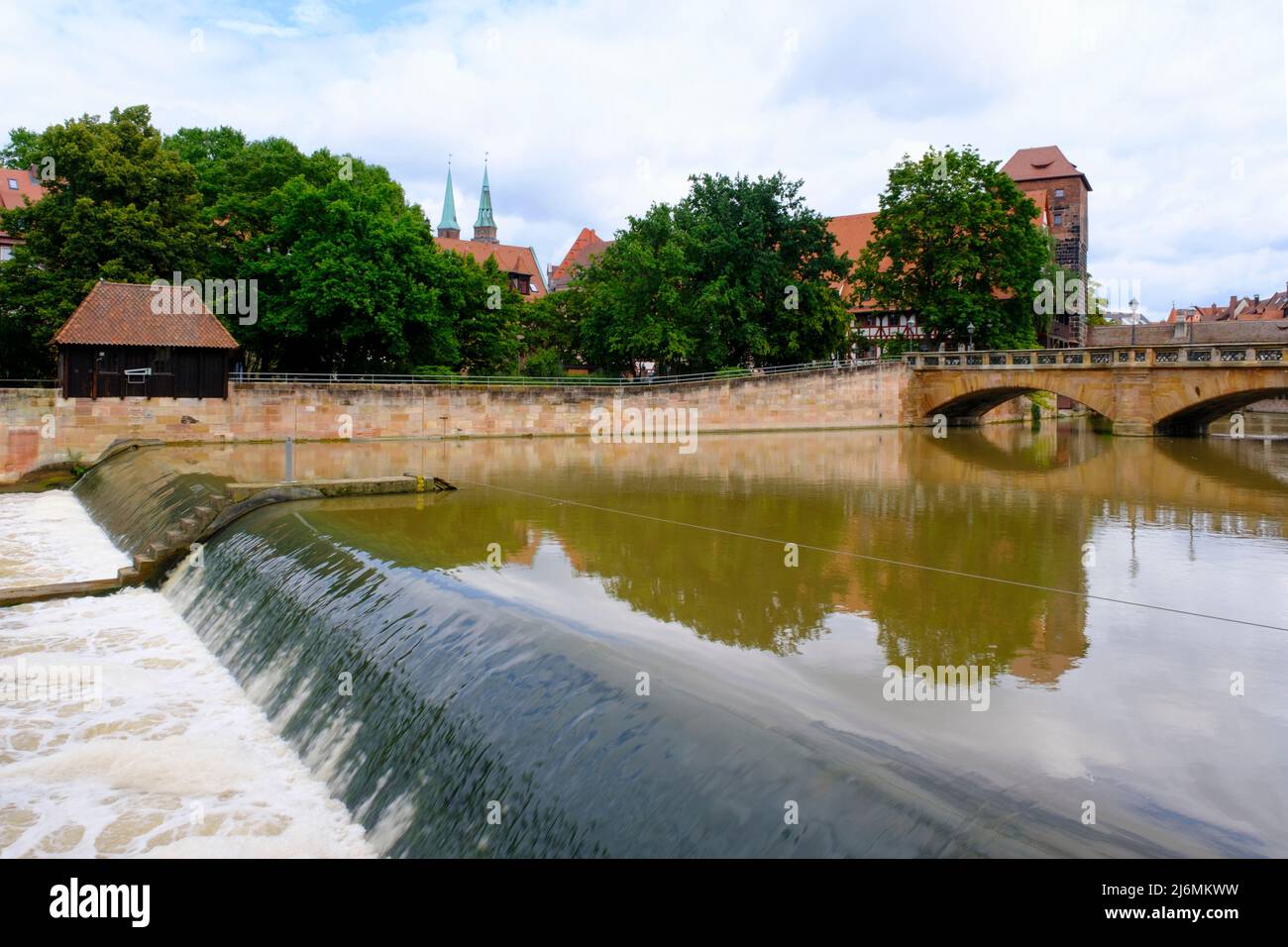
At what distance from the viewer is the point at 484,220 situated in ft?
389

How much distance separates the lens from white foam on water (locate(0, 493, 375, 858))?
243 inches

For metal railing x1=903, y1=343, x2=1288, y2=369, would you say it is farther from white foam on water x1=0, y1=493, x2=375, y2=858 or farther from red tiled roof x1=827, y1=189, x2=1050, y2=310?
white foam on water x1=0, y1=493, x2=375, y2=858

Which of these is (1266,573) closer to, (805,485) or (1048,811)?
(1048,811)

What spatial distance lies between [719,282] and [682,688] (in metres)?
42.1

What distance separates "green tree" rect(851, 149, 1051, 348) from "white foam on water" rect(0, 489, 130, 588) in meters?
41.3

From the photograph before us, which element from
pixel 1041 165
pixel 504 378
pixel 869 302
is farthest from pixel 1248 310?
pixel 504 378

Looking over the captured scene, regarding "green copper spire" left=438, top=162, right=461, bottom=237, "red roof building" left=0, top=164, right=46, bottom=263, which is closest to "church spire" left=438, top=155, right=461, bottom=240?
"green copper spire" left=438, top=162, right=461, bottom=237

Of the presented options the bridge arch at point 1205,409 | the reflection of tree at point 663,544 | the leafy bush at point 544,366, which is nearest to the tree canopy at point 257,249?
the leafy bush at point 544,366

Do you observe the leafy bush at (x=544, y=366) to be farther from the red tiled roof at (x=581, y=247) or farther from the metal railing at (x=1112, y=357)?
the red tiled roof at (x=581, y=247)

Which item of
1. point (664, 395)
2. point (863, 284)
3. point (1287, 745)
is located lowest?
point (1287, 745)

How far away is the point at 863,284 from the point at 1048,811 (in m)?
51.8

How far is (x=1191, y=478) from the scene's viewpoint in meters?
21.8
